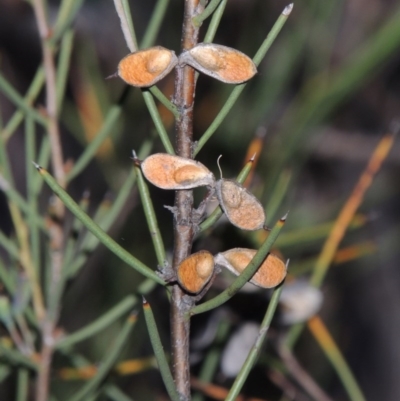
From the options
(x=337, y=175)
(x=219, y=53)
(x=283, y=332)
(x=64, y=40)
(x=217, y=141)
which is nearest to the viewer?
(x=219, y=53)

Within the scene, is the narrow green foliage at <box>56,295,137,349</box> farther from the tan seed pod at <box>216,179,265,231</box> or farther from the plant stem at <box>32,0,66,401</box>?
the tan seed pod at <box>216,179,265,231</box>

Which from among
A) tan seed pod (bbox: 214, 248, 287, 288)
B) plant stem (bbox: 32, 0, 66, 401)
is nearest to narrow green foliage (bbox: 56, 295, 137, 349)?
plant stem (bbox: 32, 0, 66, 401)

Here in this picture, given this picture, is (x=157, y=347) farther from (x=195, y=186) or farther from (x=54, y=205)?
(x=54, y=205)

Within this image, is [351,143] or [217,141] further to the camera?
[351,143]

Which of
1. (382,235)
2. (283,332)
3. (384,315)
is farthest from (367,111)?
(283,332)

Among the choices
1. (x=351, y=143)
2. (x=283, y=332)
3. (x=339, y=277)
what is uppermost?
(x=351, y=143)

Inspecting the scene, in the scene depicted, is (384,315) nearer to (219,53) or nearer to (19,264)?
(19,264)
